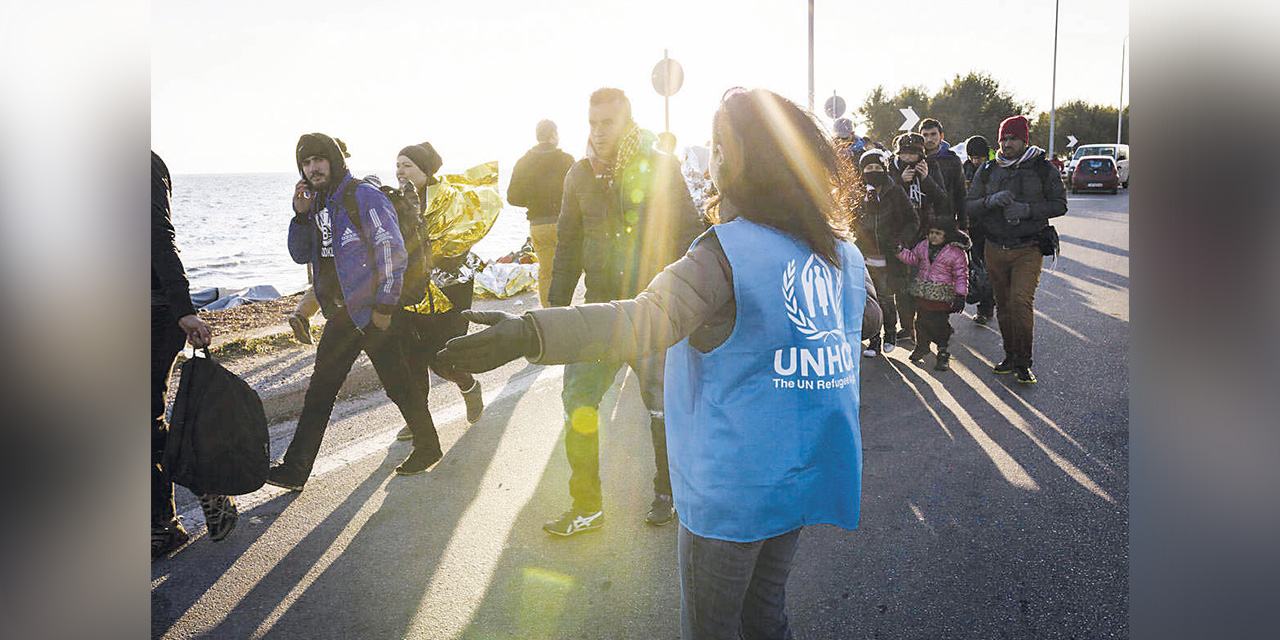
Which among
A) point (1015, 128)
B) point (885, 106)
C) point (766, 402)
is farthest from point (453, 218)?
point (885, 106)

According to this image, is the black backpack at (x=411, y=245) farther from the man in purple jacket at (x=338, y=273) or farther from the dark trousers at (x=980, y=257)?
the dark trousers at (x=980, y=257)

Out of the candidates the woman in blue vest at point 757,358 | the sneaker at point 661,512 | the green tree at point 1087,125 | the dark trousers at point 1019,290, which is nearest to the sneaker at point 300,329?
the sneaker at point 661,512

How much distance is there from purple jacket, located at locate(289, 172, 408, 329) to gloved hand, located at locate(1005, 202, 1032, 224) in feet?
14.5

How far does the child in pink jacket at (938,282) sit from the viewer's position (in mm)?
6695

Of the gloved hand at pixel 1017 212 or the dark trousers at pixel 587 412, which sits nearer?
the dark trousers at pixel 587 412

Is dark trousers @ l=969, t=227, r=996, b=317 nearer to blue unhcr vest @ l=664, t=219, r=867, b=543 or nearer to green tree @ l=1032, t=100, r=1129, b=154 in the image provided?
blue unhcr vest @ l=664, t=219, r=867, b=543

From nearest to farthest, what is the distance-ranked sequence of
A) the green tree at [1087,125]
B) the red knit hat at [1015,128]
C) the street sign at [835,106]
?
the red knit hat at [1015,128], the street sign at [835,106], the green tree at [1087,125]

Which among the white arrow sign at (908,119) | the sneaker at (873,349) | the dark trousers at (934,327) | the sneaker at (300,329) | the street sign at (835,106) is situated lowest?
the sneaker at (873,349)

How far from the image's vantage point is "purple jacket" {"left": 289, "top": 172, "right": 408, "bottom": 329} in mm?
4184

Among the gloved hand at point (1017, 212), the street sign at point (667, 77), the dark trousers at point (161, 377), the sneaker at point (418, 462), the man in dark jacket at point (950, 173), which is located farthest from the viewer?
the street sign at point (667, 77)

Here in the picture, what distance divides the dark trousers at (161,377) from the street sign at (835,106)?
47.4ft

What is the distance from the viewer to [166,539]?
3.60m

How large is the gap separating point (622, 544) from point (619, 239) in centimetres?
143
